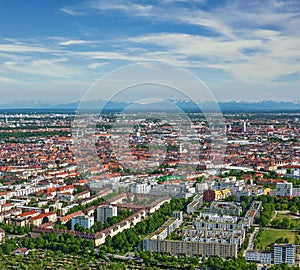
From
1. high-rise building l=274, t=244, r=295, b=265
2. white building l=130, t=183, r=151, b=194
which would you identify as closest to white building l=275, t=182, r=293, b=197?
white building l=130, t=183, r=151, b=194

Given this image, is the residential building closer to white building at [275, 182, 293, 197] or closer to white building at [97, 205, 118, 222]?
white building at [97, 205, 118, 222]

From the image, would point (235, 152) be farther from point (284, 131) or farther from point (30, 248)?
point (30, 248)

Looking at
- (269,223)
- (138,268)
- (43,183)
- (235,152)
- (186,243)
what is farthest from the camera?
(235,152)

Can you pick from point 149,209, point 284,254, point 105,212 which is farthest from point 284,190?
point 105,212

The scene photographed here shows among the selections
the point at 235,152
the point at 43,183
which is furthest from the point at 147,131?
the point at 235,152

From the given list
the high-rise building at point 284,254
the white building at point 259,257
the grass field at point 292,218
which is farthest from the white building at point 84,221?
the grass field at point 292,218

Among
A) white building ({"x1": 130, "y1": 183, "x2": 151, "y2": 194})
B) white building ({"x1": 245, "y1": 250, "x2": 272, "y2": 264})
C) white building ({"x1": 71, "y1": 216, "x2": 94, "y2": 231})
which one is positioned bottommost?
white building ({"x1": 245, "y1": 250, "x2": 272, "y2": 264})

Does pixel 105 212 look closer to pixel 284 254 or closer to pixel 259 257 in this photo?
pixel 259 257
